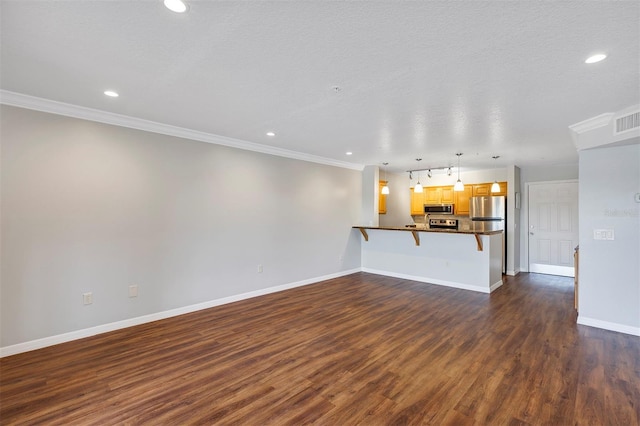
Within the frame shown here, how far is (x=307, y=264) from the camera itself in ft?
18.8

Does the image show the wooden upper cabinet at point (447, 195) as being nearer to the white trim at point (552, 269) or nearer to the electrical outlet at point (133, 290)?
the white trim at point (552, 269)

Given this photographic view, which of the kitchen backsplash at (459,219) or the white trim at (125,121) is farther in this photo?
the kitchen backsplash at (459,219)

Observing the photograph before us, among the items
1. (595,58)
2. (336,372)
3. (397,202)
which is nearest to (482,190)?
(397,202)

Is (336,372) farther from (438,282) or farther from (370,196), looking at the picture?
(370,196)

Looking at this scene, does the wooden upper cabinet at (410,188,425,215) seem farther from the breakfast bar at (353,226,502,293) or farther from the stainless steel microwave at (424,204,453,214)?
the breakfast bar at (353,226,502,293)

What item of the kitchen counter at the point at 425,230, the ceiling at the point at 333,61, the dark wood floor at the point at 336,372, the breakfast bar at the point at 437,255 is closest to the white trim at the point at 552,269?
the breakfast bar at the point at 437,255

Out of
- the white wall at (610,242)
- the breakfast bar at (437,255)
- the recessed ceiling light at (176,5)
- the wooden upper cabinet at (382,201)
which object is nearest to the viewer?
the recessed ceiling light at (176,5)

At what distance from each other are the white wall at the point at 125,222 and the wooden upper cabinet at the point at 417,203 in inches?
177

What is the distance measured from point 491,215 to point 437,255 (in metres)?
2.12

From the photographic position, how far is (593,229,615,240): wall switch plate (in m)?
3.56

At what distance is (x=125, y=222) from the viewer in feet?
11.6

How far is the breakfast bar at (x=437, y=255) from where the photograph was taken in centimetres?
523

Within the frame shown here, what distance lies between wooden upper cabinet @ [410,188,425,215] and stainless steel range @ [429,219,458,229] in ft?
1.96

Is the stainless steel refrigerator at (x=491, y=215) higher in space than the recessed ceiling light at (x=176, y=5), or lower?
lower
